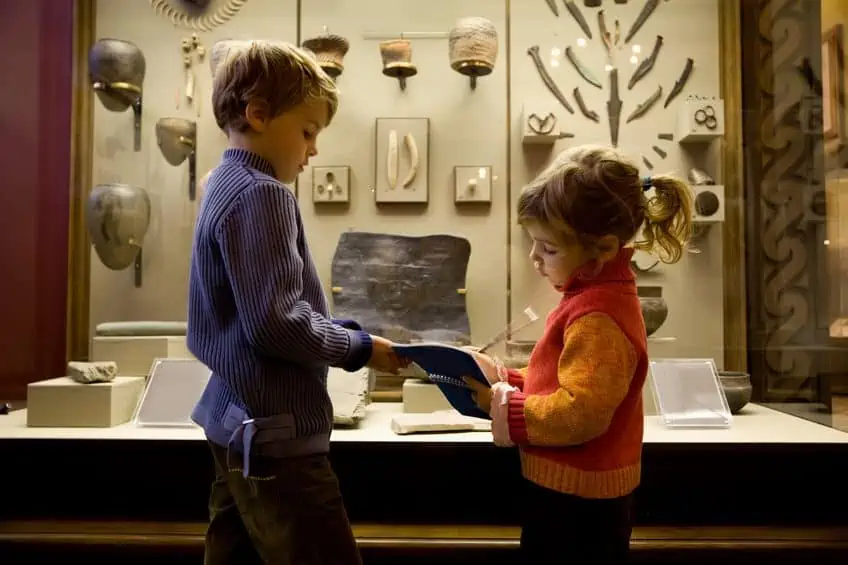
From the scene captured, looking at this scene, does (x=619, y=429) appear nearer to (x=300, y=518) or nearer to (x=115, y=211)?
(x=300, y=518)

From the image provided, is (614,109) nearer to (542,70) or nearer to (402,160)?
(542,70)

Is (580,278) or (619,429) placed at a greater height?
(580,278)

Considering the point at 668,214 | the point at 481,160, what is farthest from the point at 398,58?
the point at 668,214

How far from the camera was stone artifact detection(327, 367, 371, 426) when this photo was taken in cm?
273

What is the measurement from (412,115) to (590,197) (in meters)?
2.27

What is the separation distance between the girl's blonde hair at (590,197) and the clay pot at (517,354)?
1186 mm

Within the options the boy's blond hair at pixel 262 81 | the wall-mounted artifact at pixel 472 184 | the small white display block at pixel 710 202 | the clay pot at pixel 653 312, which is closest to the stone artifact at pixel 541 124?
the wall-mounted artifact at pixel 472 184

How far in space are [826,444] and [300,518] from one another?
1.89m

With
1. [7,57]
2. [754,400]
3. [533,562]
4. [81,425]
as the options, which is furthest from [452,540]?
[7,57]

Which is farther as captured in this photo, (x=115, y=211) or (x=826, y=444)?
(x=115, y=211)

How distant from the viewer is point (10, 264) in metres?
3.55

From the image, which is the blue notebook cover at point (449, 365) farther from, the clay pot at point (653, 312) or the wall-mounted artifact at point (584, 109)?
the wall-mounted artifact at point (584, 109)

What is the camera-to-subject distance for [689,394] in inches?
114

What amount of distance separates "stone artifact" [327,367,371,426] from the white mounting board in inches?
18.5
